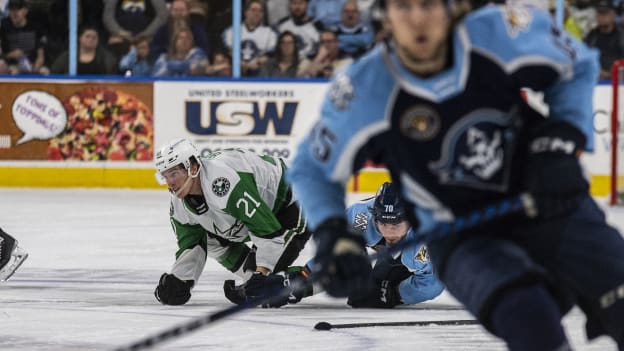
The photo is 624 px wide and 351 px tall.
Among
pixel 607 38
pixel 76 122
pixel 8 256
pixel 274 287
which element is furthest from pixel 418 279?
pixel 76 122

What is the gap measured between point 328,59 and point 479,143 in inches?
342

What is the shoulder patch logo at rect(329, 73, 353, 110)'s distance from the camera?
2.63 m

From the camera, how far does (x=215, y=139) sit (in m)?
10.9

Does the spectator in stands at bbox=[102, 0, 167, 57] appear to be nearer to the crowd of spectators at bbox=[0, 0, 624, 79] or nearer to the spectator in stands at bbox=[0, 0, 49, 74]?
the crowd of spectators at bbox=[0, 0, 624, 79]

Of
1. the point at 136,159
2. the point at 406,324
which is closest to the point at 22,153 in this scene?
the point at 136,159

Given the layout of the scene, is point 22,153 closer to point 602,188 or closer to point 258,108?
point 258,108

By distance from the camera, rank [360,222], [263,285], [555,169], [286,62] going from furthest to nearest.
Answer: [286,62] → [360,222] → [263,285] → [555,169]

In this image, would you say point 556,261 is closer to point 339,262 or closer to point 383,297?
point 339,262

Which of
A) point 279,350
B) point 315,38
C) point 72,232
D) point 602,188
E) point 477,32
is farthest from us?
point 315,38

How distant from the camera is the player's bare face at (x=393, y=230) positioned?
17.7 ft

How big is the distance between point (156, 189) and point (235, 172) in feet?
18.3

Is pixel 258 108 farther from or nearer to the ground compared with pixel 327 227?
nearer to the ground

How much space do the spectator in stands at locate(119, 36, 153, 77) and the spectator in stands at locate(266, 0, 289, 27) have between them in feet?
3.36

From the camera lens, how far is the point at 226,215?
5.67 m
